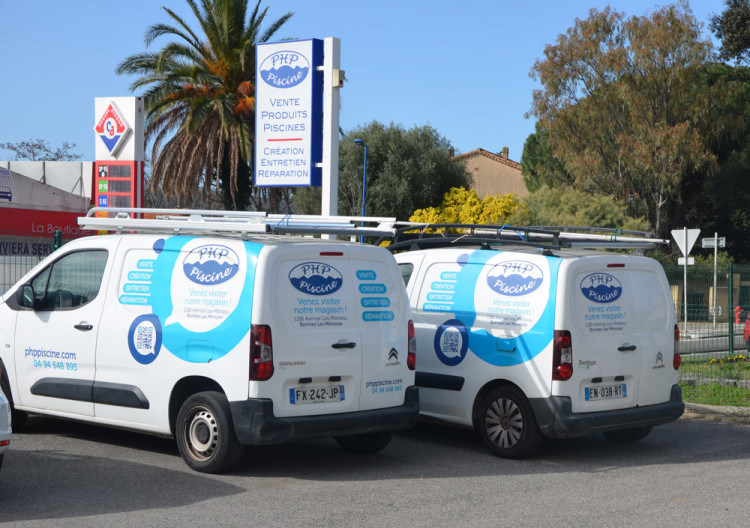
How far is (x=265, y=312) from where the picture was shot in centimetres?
702

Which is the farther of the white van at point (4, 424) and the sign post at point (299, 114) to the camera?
the sign post at point (299, 114)

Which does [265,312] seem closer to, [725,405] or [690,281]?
[725,405]

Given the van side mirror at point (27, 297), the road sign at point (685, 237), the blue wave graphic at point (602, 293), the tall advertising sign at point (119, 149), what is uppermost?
the tall advertising sign at point (119, 149)

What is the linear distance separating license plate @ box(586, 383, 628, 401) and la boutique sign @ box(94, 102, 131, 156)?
1036 centimetres

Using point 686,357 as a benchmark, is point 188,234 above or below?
above

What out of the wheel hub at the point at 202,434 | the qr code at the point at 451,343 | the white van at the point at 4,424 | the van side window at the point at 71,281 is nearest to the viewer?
the white van at the point at 4,424

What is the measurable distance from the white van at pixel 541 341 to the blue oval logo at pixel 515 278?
0.01m

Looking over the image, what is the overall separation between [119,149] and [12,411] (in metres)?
8.28

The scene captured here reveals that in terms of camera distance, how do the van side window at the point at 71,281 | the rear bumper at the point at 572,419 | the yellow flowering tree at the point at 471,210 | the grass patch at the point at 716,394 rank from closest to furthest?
the rear bumper at the point at 572,419
the van side window at the point at 71,281
the grass patch at the point at 716,394
the yellow flowering tree at the point at 471,210

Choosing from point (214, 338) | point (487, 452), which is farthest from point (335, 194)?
point (214, 338)

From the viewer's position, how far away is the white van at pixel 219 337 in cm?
709

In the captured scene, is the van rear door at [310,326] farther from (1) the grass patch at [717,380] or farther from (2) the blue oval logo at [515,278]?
(1) the grass patch at [717,380]

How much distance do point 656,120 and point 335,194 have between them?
34.5 metres

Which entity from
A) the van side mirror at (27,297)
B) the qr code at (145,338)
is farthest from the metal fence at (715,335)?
the van side mirror at (27,297)
